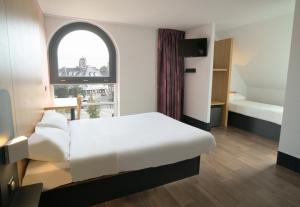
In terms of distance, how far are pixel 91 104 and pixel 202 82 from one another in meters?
2.52

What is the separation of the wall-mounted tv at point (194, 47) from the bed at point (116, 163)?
203 centimetres

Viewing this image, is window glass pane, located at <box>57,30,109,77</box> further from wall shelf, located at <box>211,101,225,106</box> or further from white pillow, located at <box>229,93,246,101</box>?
white pillow, located at <box>229,93,246,101</box>

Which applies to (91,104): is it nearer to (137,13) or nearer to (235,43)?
(137,13)

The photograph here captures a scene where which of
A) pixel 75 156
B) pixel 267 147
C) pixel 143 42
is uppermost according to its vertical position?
pixel 143 42

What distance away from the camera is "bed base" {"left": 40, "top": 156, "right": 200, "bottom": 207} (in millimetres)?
1691

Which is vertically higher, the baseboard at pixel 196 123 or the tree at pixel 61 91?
the tree at pixel 61 91

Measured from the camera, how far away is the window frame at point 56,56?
12.2ft

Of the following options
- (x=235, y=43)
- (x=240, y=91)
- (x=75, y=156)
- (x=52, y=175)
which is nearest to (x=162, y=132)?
(x=75, y=156)

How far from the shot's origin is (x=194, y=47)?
3.98 m

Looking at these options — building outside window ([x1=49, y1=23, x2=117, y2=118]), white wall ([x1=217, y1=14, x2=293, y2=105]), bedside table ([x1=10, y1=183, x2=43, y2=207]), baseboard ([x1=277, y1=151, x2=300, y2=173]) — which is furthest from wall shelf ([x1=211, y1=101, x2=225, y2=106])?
bedside table ([x1=10, y1=183, x2=43, y2=207])

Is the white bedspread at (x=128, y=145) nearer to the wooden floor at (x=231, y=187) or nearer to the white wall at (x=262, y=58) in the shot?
the wooden floor at (x=231, y=187)

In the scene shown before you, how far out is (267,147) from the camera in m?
3.32

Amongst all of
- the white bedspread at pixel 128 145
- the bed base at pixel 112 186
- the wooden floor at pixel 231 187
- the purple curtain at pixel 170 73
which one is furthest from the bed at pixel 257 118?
the bed base at pixel 112 186

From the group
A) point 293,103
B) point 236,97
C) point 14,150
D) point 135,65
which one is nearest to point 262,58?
point 236,97
